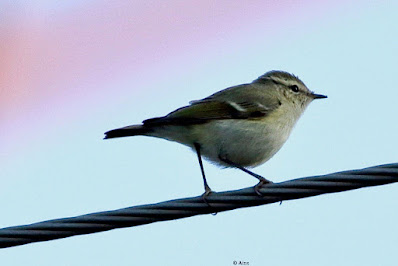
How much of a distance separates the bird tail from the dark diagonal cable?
2.27 metres

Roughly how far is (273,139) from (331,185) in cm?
297

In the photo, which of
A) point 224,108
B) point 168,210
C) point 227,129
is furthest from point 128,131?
point 168,210

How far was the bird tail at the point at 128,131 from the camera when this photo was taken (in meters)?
7.21

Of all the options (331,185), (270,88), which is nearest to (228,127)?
(270,88)

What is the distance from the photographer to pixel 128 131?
24.2 feet

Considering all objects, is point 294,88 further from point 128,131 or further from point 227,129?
point 128,131

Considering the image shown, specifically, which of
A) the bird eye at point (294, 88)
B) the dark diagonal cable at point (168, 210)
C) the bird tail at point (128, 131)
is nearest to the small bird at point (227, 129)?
the bird tail at point (128, 131)

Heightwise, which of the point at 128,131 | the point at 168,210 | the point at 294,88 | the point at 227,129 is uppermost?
the point at 294,88

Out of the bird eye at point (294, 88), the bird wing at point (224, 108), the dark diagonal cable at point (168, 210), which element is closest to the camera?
the dark diagonal cable at point (168, 210)

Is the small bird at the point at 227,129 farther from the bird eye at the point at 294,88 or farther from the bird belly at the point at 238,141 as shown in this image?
the bird eye at the point at 294,88

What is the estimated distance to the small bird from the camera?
756 centimetres

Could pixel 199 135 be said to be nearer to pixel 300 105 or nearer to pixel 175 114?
pixel 175 114

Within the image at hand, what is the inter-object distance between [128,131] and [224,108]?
3.72 ft

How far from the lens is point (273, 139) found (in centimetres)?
778
